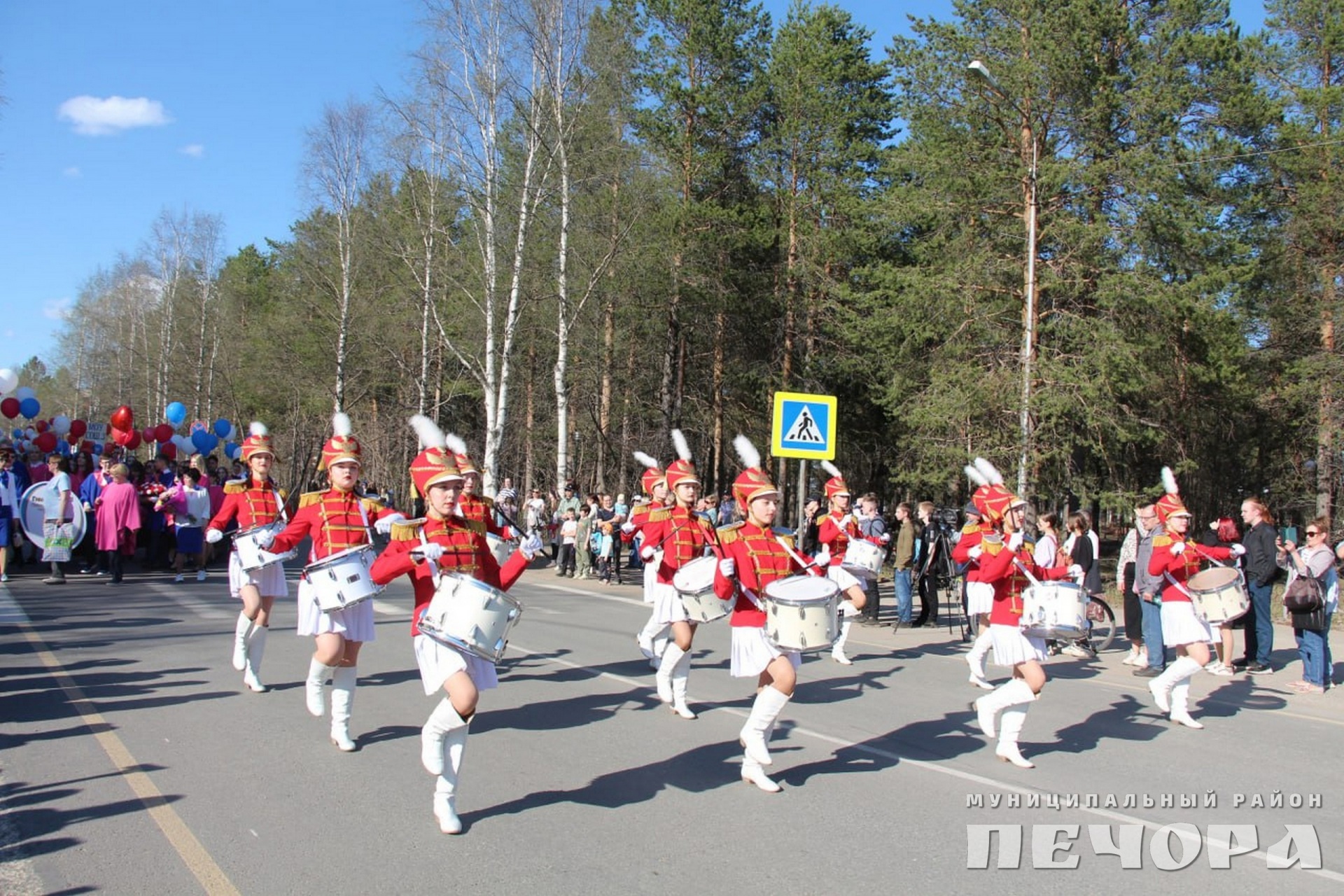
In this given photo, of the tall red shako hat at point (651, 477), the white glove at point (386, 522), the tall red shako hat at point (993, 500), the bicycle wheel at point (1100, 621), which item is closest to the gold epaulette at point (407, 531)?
the white glove at point (386, 522)

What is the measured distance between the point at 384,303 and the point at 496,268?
10544 millimetres

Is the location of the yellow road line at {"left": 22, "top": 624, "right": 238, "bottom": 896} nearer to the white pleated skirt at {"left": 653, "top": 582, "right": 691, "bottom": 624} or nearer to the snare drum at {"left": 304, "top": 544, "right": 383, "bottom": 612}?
the snare drum at {"left": 304, "top": 544, "right": 383, "bottom": 612}

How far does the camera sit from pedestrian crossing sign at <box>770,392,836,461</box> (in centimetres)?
1457

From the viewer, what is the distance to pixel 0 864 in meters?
4.73

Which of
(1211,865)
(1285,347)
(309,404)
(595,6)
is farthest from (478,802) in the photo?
(309,404)

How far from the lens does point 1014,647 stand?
286 inches

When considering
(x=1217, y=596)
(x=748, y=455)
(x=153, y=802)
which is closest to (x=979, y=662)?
(x=1217, y=596)

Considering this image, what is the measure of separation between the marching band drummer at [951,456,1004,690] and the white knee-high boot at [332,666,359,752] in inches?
178

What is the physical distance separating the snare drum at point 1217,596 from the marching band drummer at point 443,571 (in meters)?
5.69

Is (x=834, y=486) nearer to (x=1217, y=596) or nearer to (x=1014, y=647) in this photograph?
(x=1217, y=596)

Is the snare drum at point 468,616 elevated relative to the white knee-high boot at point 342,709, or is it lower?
elevated

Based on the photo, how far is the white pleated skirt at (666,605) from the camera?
8.97 m

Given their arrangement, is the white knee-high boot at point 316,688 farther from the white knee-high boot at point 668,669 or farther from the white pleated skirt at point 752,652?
the white pleated skirt at point 752,652

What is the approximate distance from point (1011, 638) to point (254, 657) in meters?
6.15
